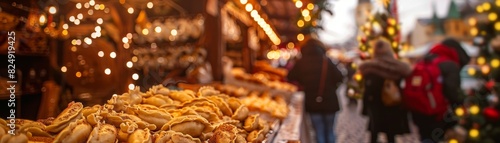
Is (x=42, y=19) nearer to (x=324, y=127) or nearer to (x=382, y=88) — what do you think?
(x=324, y=127)

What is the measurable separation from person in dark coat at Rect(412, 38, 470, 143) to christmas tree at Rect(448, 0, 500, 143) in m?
0.22

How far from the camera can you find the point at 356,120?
12352 mm

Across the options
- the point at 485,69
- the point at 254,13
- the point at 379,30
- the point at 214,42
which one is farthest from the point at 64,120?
the point at 379,30

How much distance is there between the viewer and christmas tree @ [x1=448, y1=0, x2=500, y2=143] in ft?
21.6

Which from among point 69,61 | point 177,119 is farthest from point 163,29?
point 177,119

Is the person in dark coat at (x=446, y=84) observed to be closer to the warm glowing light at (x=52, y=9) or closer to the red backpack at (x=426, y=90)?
the red backpack at (x=426, y=90)

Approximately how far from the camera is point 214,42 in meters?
7.14

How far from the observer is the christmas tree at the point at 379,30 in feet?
25.8

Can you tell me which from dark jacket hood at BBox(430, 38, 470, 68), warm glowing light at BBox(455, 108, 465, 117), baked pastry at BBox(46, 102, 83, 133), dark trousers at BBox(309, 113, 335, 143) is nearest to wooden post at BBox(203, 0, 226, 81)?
dark trousers at BBox(309, 113, 335, 143)

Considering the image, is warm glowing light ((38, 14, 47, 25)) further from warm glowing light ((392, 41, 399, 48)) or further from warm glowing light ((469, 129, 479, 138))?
warm glowing light ((469, 129, 479, 138))

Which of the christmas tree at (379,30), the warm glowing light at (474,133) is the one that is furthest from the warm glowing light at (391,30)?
the warm glowing light at (474,133)

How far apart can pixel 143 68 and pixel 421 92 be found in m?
4.56

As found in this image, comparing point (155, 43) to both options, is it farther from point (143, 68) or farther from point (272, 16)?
point (272, 16)

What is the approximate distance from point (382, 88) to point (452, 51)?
114cm
